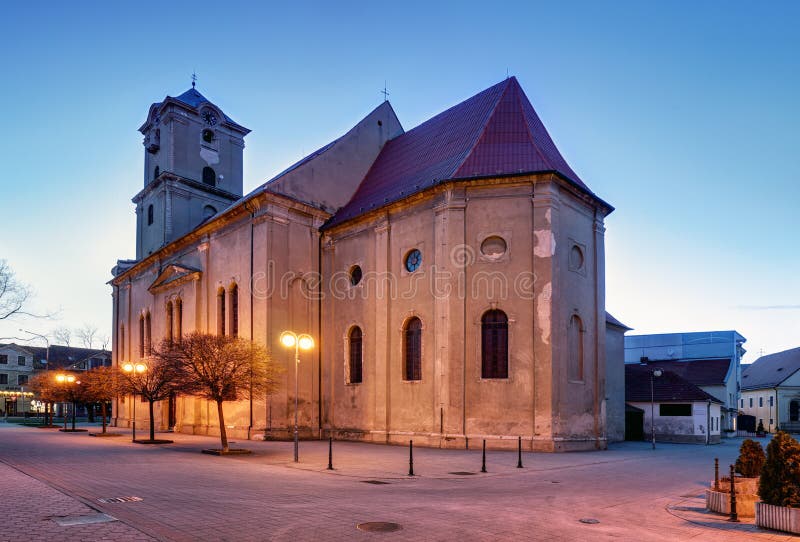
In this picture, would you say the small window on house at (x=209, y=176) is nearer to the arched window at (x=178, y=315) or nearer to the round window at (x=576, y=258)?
the arched window at (x=178, y=315)

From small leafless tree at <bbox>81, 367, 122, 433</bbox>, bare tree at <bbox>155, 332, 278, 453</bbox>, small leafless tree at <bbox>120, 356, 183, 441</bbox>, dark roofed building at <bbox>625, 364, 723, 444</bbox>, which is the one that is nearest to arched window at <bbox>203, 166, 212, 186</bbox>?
small leafless tree at <bbox>81, 367, 122, 433</bbox>

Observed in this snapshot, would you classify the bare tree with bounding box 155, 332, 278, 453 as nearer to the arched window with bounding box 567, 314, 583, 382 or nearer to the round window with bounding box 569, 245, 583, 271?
the arched window with bounding box 567, 314, 583, 382

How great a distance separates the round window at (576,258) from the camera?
25.6 metres

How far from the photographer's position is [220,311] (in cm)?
3356

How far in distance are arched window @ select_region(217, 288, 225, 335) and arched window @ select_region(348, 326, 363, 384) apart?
8.25 m

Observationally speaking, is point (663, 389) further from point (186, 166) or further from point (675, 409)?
point (186, 166)

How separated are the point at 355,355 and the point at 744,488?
20729mm

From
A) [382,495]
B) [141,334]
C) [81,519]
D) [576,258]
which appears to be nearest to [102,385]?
[141,334]

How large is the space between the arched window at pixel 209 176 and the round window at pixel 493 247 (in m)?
27.0

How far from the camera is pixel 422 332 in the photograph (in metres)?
25.9

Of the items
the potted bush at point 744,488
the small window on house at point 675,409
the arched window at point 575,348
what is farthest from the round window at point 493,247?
the small window on house at point 675,409

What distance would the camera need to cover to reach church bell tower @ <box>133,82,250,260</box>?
42.3m

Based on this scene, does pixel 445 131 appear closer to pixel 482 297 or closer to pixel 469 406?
pixel 482 297

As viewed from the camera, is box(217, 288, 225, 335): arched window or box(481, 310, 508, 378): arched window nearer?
box(481, 310, 508, 378): arched window
